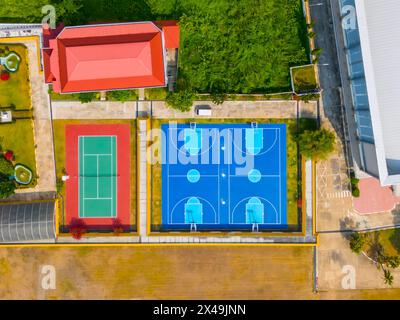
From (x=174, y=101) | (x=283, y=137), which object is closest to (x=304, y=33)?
(x=283, y=137)

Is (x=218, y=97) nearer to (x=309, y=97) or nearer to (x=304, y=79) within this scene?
(x=304, y=79)

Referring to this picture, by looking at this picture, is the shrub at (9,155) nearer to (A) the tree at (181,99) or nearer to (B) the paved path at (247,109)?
(B) the paved path at (247,109)

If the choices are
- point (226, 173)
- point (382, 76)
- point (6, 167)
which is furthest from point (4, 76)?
point (382, 76)

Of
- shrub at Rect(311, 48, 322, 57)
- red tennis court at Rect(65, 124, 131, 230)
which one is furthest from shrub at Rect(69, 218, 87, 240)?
shrub at Rect(311, 48, 322, 57)

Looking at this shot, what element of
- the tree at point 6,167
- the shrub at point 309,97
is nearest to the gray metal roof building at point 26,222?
the tree at point 6,167

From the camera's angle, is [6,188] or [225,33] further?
[225,33]

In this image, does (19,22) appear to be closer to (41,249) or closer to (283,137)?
(41,249)
